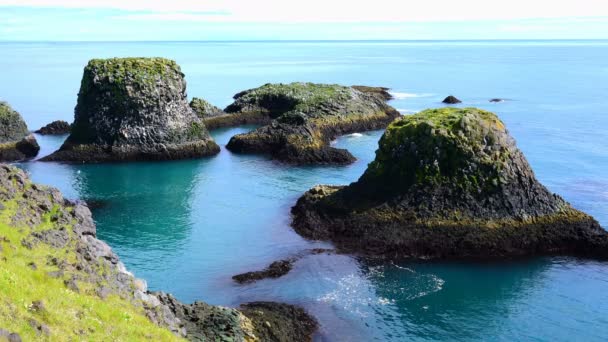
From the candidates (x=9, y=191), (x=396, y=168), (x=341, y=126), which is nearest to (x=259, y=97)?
(x=341, y=126)

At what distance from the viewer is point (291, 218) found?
6209 cm

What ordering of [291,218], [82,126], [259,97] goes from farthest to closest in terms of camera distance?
1. [259,97]
2. [82,126]
3. [291,218]

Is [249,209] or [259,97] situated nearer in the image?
[249,209]

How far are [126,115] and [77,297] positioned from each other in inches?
2532

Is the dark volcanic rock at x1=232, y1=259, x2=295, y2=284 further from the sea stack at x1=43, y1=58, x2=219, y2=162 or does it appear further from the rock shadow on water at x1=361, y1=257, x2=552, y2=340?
the sea stack at x1=43, y1=58, x2=219, y2=162

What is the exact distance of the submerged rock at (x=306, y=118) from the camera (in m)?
88.9

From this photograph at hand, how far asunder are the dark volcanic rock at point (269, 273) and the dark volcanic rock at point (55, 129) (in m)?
76.8

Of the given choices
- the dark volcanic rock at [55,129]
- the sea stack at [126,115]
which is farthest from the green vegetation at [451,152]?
the dark volcanic rock at [55,129]

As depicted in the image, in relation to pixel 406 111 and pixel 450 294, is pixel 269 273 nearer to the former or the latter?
pixel 450 294

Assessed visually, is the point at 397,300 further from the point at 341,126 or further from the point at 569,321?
the point at 341,126

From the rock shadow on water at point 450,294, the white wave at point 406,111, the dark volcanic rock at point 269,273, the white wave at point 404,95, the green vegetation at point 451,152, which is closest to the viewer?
the rock shadow on water at point 450,294

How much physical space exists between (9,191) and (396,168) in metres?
35.4

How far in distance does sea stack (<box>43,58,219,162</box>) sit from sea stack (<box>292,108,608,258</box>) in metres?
38.3

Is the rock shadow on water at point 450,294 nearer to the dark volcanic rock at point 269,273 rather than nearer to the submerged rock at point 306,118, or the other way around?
the dark volcanic rock at point 269,273
